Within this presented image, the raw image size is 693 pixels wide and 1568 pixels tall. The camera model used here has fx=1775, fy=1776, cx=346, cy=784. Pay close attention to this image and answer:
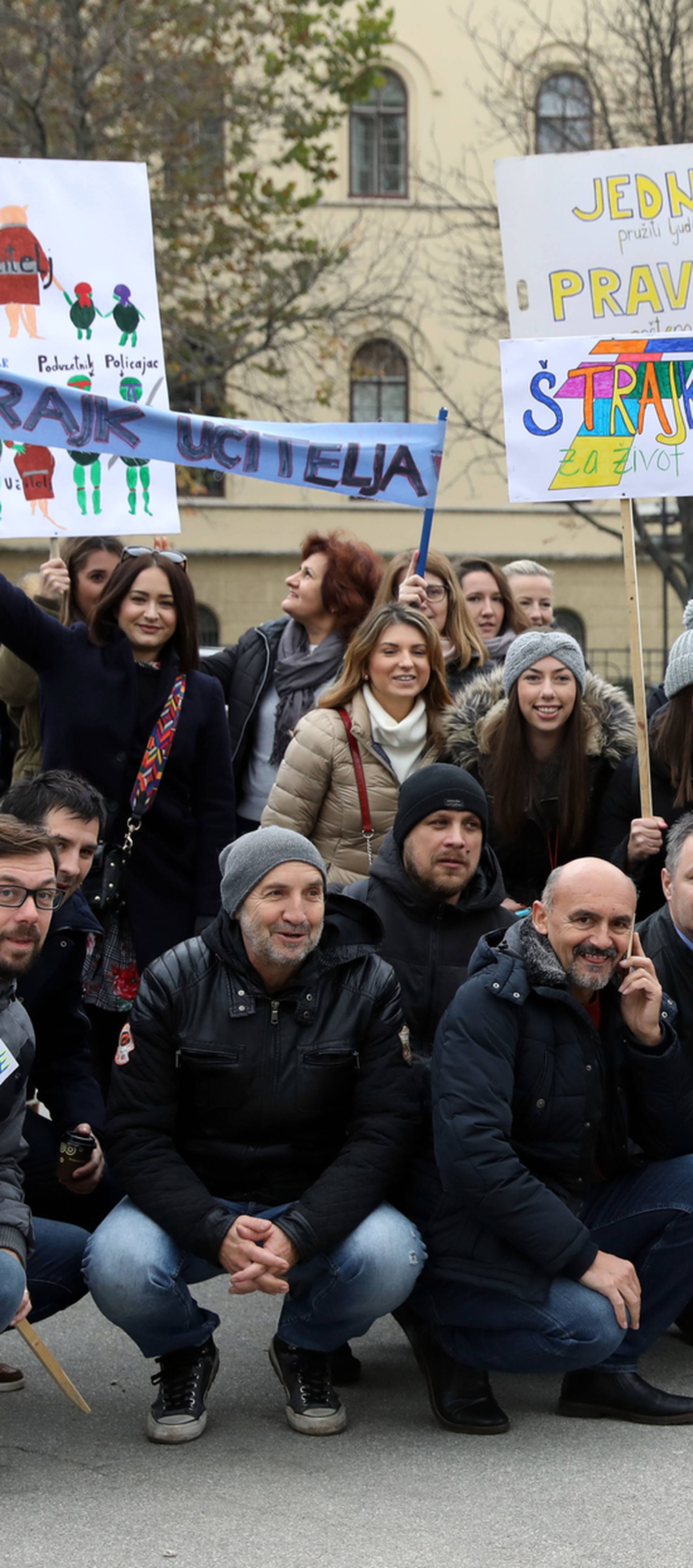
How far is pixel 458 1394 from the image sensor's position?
13.1 ft

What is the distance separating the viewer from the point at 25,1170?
4316 millimetres

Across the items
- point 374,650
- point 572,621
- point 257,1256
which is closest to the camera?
point 257,1256

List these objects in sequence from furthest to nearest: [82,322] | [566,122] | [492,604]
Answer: [566,122] → [492,604] → [82,322]

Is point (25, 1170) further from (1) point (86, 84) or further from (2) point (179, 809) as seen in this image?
(1) point (86, 84)

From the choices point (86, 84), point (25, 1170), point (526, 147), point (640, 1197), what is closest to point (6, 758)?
point (25, 1170)

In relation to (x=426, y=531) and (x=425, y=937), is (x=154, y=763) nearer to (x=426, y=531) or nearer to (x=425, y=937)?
(x=426, y=531)

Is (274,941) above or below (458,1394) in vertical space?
above

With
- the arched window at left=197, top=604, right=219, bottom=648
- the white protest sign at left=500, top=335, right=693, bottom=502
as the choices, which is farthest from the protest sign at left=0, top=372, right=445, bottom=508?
the arched window at left=197, top=604, right=219, bottom=648

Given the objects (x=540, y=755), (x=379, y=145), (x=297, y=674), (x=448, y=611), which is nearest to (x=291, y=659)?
(x=297, y=674)

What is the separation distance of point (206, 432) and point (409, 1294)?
2.44 meters

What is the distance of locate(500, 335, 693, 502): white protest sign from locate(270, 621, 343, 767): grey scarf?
103 centimetres

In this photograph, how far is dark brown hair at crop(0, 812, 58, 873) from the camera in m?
3.87

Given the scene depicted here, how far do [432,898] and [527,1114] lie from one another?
0.67 m

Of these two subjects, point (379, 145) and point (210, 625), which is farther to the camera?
point (210, 625)
